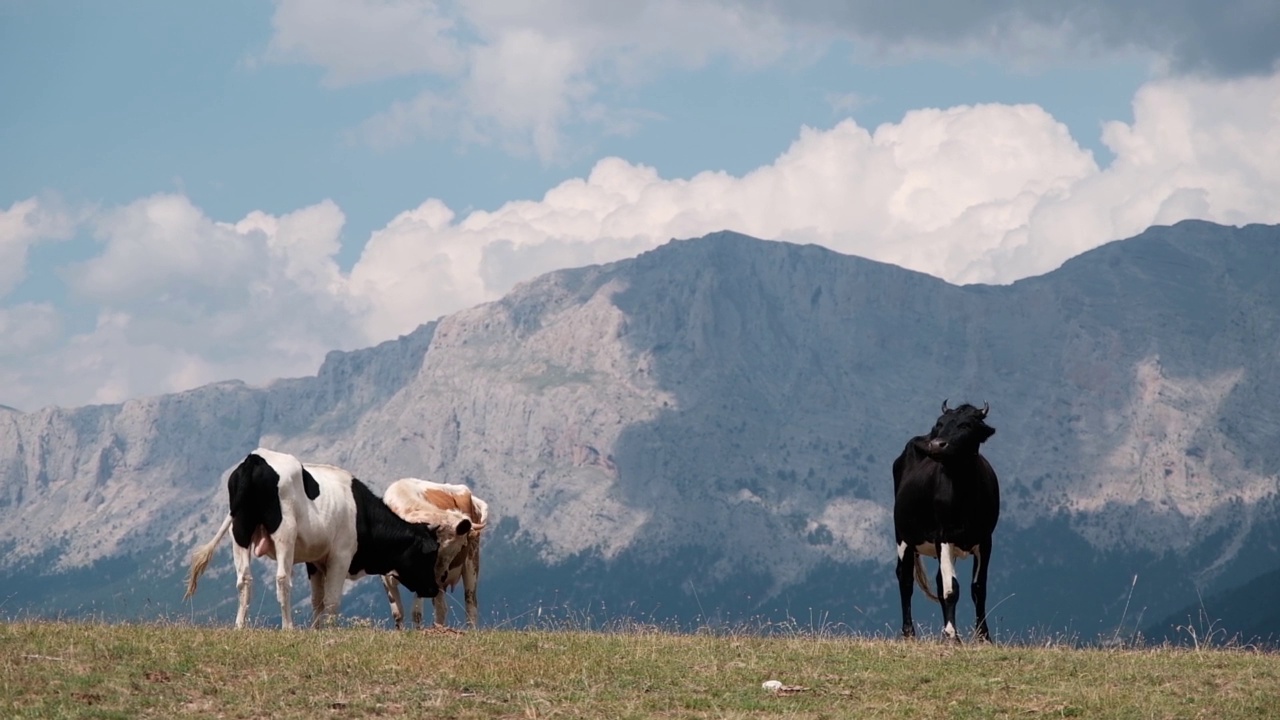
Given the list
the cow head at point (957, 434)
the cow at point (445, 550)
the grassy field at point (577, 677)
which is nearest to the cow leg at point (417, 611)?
the cow at point (445, 550)

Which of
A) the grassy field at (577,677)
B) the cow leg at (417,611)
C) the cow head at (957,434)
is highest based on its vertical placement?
the cow head at (957,434)

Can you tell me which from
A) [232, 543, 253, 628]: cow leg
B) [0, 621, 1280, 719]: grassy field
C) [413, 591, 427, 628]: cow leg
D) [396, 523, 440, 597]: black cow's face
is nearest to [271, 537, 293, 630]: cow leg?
[232, 543, 253, 628]: cow leg

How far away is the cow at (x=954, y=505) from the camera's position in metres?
25.3

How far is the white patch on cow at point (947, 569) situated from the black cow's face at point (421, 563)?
918cm

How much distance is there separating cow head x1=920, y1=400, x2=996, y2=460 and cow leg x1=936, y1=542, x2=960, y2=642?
59.9 inches

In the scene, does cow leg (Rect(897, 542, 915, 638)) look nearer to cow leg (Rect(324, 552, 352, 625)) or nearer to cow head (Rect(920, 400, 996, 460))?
cow head (Rect(920, 400, 996, 460))

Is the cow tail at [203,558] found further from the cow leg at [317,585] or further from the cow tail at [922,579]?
the cow tail at [922,579]

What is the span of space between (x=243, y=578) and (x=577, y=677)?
308 inches

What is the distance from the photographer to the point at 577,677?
18594mm

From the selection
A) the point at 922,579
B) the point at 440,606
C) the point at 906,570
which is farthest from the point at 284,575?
the point at 922,579

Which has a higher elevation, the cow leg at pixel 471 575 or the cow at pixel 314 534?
the cow at pixel 314 534

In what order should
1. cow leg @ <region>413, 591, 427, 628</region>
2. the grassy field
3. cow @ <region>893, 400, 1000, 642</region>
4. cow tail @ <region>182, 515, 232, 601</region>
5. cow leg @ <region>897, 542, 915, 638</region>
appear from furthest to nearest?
cow leg @ <region>413, 591, 427, 628</region> < cow leg @ <region>897, 542, 915, 638</region> < cow @ <region>893, 400, 1000, 642</region> < cow tail @ <region>182, 515, 232, 601</region> < the grassy field

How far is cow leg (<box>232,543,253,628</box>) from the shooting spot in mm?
23859

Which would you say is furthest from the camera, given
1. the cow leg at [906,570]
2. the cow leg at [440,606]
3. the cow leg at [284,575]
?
the cow leg at [440,606]
